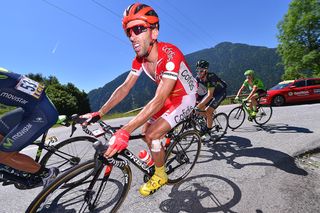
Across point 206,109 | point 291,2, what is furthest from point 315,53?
point 206,109

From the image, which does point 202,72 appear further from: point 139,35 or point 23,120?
point 23,120

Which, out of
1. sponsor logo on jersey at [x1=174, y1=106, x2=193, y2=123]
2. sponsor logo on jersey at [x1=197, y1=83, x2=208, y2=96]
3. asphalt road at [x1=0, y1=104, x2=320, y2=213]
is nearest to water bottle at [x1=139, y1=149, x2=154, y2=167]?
asphalt road at [x1=0, y1=104, x2=320, y2=213]

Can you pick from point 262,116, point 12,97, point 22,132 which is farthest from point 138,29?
point 262,116

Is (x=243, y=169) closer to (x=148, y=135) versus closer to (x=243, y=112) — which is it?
(x=148, y=135)

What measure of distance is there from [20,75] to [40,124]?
75 cm

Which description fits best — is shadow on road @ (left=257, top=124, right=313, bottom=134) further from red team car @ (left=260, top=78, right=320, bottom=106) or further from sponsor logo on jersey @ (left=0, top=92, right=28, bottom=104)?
red team car @ (left=260, top=78, right=320, bottom=106)

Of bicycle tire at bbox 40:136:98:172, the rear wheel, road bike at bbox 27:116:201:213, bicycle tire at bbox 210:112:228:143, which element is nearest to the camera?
road bike at bbox 27:116:201:213

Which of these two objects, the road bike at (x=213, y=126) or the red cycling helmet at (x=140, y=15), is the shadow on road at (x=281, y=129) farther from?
the red cycling helmet at (x=140, y=15)

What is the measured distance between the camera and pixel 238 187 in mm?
3477

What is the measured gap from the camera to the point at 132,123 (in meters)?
2.42

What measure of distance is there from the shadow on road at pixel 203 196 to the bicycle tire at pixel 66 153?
69.1 inches

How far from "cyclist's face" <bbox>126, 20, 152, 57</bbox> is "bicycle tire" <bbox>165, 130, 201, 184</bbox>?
1.78 meters

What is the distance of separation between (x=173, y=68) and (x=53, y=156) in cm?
256

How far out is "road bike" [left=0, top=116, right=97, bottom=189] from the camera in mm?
3133
